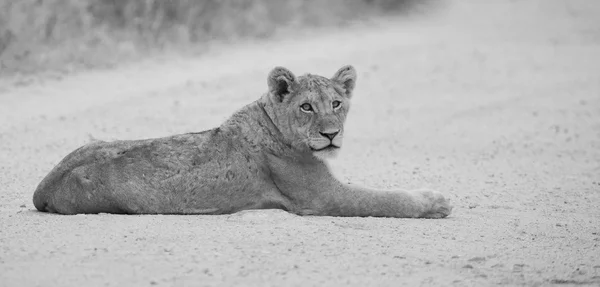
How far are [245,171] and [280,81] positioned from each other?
82cm

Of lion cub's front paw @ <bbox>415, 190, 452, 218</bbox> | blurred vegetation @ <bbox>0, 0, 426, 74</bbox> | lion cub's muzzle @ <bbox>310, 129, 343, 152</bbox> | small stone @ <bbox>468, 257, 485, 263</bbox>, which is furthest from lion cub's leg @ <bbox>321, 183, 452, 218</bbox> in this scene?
blurred vegetation @ <bbox>0, 0, 426, 74</bbox>

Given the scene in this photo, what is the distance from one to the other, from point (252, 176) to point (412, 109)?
7.17 m

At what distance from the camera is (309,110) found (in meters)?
7.34

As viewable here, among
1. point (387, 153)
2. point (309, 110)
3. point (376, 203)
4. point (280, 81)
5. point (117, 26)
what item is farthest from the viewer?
point (117, 26)

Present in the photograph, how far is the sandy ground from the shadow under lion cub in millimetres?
210

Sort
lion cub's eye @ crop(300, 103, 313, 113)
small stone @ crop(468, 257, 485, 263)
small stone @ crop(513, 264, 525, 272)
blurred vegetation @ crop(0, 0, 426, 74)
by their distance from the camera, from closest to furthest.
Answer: small stone @ crop(513, 264, 525, 272)
small stone @ crop(468, 257, 485, 263)
lion cub's eye @ crop(300, 103, 313, 113)
blurred vegetation @ crop(0, 0, 426, 74)

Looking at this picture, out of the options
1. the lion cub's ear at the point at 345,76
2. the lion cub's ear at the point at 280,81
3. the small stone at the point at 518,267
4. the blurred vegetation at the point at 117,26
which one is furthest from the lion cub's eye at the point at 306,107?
the blurred vegetation at the point at 117,26

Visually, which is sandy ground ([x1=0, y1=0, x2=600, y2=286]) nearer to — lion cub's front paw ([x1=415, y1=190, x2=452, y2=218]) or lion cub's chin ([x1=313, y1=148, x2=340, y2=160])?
lion cub's front paw ([x1=415, y1=190, x2=452, y2=218])

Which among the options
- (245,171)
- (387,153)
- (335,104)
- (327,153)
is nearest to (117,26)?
(387,153)

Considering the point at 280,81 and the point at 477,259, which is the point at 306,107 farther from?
the point at 477,259

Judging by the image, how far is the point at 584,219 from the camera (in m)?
7.73

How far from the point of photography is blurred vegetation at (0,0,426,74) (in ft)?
48.4

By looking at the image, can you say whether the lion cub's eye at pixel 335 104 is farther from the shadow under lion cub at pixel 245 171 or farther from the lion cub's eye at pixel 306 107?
the lion cub's eye at pixel 306 107

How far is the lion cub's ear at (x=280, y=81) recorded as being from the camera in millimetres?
7398
